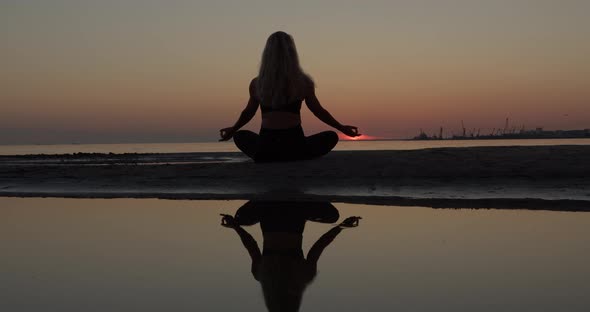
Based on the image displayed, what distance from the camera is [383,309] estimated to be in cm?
209

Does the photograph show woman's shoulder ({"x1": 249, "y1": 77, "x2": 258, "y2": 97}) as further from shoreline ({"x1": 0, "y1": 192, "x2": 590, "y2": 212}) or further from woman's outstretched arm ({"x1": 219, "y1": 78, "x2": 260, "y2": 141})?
shoreline ({"x1": 0, "y1": 192, "x2": 590, "y2": 212})

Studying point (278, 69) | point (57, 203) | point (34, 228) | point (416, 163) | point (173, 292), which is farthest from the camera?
point (416, 163)

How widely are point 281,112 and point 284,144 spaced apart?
0.53 metres

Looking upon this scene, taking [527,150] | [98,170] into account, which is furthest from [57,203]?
[527,150]

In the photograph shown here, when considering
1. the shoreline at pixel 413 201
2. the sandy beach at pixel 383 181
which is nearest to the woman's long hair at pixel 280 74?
the sandy beach at pixel 383 181

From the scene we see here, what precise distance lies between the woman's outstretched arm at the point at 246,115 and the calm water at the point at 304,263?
3.61 m

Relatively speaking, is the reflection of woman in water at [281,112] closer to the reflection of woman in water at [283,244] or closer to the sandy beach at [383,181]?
the sandy beach at [383,181]

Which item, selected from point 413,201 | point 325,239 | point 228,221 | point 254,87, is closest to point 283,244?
point 325,239

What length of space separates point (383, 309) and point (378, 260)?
37.6 inches

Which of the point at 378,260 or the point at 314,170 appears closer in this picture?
the point at 378,260

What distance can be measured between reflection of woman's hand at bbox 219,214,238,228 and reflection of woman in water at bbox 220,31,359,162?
10.2 feet

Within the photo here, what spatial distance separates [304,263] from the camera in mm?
2936

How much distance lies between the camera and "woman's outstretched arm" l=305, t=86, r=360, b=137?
809 centimetres

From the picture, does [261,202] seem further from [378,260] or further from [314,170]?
[378,260]
